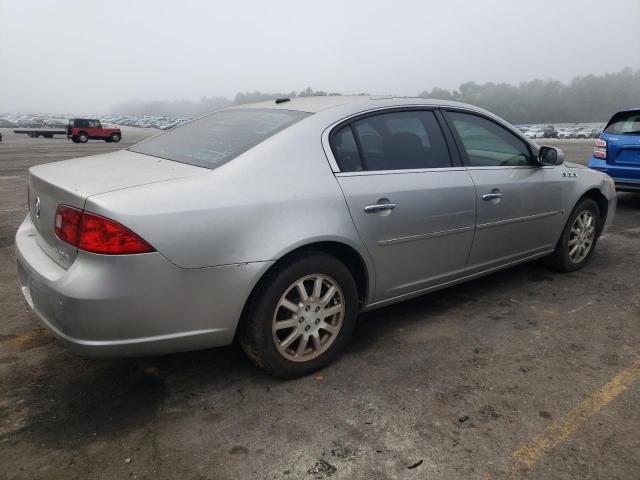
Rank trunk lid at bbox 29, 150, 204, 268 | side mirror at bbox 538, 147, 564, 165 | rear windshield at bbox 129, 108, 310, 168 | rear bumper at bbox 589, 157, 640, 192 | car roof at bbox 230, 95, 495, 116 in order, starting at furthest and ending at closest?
1. rear bumper at bbox 589, 157, 640, 192
2. side mirror at bbox 538, 147, 564, 165
3. car roof at bbox 230, 95, 495, 116
4. rear windshield at bbox 129, 108, 310, 168
5. trunk lid at bbox 29, 150, 204, 268

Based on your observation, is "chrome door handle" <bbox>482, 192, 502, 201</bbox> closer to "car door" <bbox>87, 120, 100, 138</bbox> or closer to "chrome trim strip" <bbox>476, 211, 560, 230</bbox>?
"chrome trim strip" <bbox>476, 211, 560, 230</bbox>

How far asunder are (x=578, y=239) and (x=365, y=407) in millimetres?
3047

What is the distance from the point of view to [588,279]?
4.49 meters

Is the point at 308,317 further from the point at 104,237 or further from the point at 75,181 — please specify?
the point at 75,181

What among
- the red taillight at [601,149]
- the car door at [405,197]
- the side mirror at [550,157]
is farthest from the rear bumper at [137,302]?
the red taillight at [601,149]

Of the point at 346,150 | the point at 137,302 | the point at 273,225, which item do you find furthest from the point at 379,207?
the point at 137,302

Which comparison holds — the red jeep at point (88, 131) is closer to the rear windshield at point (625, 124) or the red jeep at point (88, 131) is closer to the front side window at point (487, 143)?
the rear windshield at point (625, 124)

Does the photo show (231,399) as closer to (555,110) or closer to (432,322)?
(432,322)

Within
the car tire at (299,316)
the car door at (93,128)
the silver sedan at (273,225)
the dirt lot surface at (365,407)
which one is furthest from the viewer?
the car door at (93,128)

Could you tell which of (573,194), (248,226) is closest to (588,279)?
(573,194)

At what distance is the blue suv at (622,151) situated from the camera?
705 cm

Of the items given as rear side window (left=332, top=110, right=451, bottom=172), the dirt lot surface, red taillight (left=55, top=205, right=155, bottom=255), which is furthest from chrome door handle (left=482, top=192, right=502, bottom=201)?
red taillight (left=55, top=205, right=155, bottom=255)

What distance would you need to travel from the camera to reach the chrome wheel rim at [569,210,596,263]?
4.55 metres

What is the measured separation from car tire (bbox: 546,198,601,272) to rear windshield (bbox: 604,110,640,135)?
329 cm
